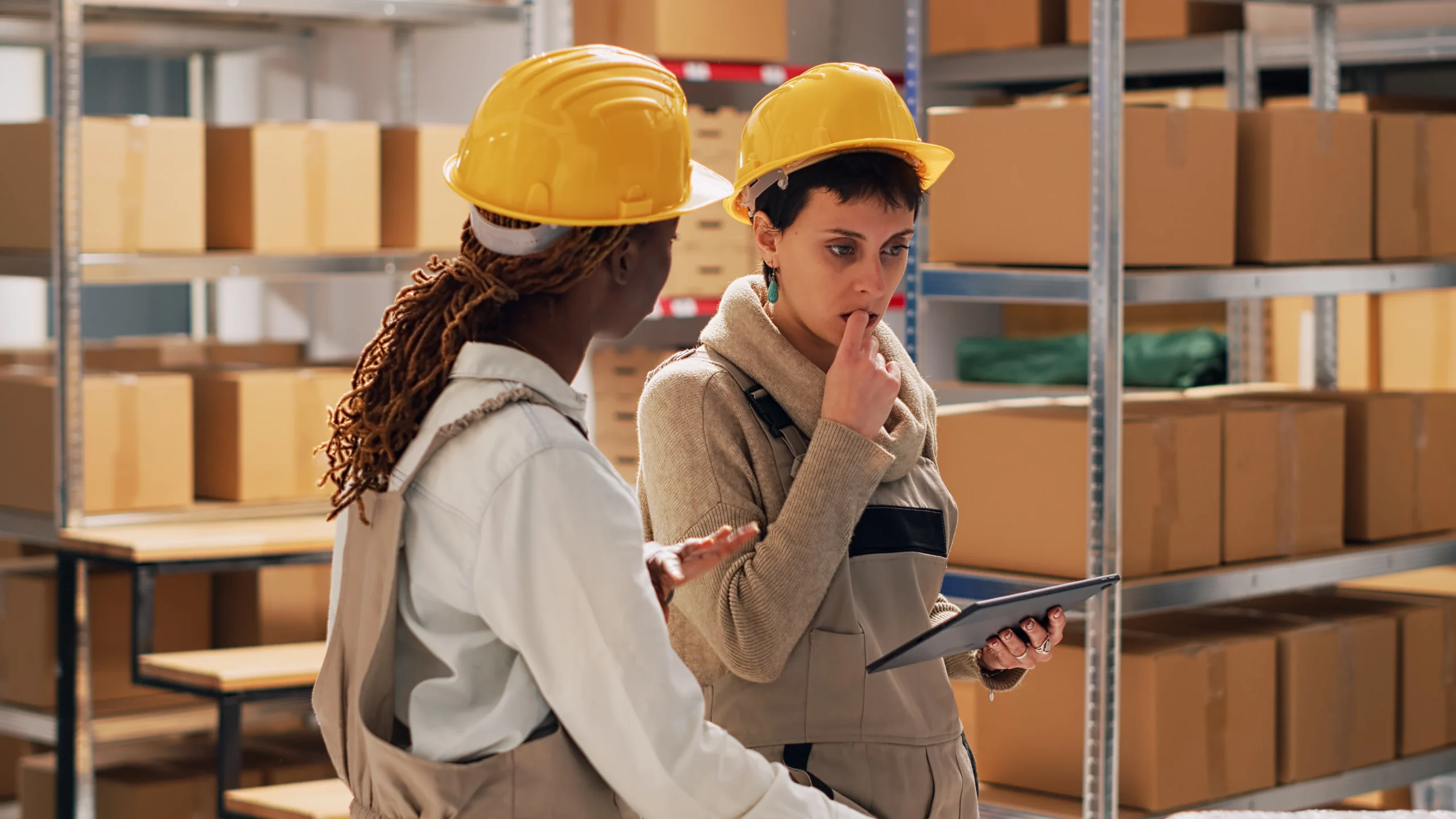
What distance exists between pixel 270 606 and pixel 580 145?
345 cm

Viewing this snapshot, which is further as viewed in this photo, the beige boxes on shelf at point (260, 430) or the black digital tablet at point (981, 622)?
the beige boxes on shelf at point (260, 430)

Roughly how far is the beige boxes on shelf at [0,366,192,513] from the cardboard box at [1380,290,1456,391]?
320 cm

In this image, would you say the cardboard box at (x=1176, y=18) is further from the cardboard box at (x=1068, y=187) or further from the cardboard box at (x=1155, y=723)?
the cardboard box at (x=1155, y=723)

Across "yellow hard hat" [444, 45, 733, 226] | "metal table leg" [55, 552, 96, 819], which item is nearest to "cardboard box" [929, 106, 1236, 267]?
"yellow hard hat" [444, 45, 733, 226]

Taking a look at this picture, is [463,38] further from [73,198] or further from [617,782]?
[617,782]

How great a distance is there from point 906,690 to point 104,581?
317cm

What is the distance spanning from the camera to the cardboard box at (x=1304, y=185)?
11.1 ft

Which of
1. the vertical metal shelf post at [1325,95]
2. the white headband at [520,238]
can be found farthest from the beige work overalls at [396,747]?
the vertical metal shelf post at [1325,95]

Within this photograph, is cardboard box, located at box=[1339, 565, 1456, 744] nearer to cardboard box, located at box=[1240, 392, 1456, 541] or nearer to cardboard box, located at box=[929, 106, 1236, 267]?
cardboard box, located at box=[1240, 392, 1456, 541]

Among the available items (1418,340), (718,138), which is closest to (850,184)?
(718,138)

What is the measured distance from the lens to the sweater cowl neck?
1969 mm

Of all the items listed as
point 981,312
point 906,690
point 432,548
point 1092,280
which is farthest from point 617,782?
point 981,312

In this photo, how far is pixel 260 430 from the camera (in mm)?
4543

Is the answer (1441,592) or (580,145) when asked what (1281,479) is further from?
(580,145)
